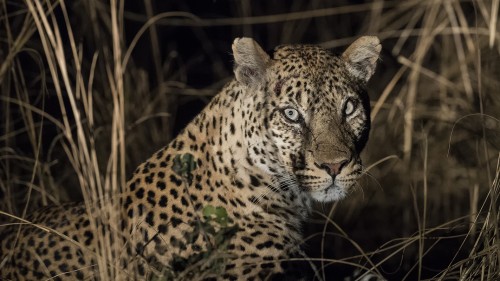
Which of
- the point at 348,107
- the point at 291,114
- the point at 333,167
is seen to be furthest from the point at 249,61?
the point at 333,167

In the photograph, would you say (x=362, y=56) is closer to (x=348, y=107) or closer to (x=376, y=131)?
(x=348, y=107)

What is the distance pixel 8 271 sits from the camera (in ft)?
16.3

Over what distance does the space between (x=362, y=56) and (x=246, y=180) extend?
95 centimetres

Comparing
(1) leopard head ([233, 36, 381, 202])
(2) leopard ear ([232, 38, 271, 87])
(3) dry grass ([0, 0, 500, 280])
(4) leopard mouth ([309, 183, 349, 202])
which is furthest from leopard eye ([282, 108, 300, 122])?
(3) dry grass ([0, 0, 500, 280])

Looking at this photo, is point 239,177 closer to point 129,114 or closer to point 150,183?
point 150,183

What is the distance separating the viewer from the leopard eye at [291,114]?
5055 mm

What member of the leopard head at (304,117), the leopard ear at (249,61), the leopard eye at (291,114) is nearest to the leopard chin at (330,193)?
the leopard head at (304,117)

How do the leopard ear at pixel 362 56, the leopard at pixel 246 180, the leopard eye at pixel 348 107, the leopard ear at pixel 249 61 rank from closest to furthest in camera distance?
1. the leopard at pixel 246 180
2. the leopard ear at pixel 249 61
3. the leopard eye at pixel 348 107
4. the leopard ear at pixel 362 56

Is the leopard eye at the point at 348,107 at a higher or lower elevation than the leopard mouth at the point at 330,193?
higher

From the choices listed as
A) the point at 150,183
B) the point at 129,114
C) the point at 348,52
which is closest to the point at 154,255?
the point at 150,183

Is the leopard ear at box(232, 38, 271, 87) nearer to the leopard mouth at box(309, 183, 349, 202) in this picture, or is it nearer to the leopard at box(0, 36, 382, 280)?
the leopard at box(0, 36, 382, 280)

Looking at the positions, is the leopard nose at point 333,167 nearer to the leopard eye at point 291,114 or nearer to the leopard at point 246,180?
the leopard at point 246,180

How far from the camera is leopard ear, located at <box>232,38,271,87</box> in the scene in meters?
5.04

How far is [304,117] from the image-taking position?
5.04 m
